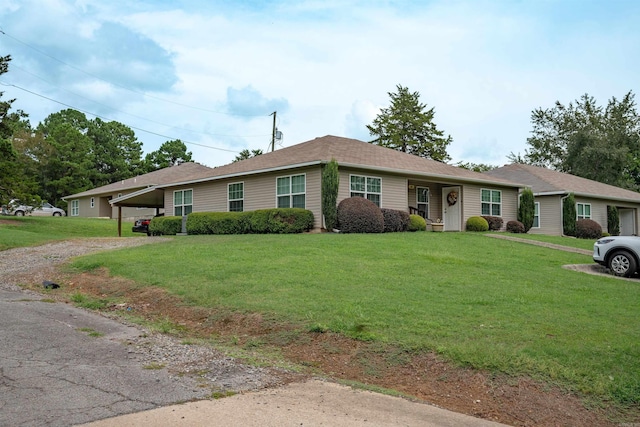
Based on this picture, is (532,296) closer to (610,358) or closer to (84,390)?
(610,358)

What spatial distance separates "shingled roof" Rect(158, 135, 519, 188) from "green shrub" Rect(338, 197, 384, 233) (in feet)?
5.32

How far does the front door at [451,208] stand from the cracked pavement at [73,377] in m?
19.5

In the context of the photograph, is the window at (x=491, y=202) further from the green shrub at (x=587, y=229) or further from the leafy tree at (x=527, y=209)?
the green shrub at (x=587, y=229)

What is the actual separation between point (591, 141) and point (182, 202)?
38.3m

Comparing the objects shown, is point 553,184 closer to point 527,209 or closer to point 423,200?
point 527,209

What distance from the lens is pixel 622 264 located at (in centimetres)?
1309

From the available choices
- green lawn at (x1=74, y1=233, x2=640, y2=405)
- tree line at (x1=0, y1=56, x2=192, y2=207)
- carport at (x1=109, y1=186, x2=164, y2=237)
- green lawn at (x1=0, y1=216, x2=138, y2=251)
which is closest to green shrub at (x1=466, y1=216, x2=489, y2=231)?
green lawn at (x1=74, y1=233, x2=640, y2=405)

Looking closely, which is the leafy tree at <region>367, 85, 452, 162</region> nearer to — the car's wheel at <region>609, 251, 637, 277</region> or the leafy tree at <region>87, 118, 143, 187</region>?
the leafy tree at <region>87, 118, 143, 187</region>

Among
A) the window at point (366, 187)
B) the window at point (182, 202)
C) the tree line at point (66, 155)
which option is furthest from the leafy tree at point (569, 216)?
the tree line at point (66, 155)

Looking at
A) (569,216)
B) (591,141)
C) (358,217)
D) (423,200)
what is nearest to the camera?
(358,217)

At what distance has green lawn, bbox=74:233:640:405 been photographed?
600 centimetres

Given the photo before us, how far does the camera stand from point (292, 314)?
7.79 metres

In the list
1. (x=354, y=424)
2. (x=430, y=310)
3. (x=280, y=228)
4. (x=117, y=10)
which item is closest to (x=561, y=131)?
(x=280, y=228)

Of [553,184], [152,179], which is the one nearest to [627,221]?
[553,184]
